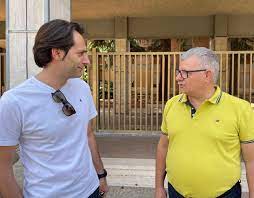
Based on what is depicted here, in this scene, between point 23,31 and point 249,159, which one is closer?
point 249,159

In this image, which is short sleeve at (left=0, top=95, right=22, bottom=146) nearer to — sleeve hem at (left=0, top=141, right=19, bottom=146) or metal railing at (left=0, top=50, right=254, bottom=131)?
sleeve hem at (left=0, top=141, right=19, bottom=146)

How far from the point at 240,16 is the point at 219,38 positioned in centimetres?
91

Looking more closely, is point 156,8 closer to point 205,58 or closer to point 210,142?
point 205,58

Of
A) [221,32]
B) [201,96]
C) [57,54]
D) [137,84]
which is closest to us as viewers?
[57,54]

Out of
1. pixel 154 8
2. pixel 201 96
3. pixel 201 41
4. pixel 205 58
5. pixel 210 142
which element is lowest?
pixel 210 142

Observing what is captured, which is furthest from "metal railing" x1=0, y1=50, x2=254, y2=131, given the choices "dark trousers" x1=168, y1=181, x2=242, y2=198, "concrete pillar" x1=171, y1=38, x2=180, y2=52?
"dark trousers" x1=168, y1=181, x2=242, y2=198

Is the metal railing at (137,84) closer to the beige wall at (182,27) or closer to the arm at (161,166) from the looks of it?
the beige wall at (182,27)

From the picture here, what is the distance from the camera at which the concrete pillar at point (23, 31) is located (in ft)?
19.1

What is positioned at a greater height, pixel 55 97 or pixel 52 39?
pixel 52 39

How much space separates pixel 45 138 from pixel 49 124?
2.7 inches

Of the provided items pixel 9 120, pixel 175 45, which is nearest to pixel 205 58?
pixel 9 120

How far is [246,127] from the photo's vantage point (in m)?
2.58

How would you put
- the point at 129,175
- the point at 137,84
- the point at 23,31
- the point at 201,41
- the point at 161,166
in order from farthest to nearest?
the point at 201,41, the point at 137,84, the point at 129,175, the point at 23,31, the point at 161,166

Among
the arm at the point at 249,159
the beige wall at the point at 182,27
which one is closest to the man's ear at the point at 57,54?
the arm at the point at 249,159
